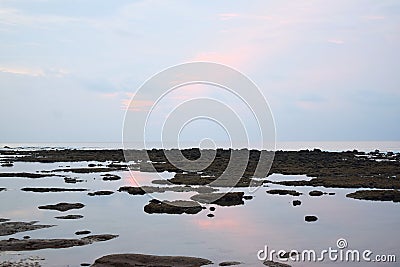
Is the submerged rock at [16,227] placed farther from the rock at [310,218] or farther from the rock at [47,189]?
the rock at [310,218]

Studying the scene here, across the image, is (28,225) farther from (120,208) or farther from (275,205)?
(275,205)

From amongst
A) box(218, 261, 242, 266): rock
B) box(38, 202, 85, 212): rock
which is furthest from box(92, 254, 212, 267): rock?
box(38, 202, 85, 212): rock

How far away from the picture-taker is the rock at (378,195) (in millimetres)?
46500

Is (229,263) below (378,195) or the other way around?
below

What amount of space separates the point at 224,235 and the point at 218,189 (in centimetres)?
2291

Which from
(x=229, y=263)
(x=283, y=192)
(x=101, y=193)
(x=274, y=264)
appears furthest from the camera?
(x=283, y=192)

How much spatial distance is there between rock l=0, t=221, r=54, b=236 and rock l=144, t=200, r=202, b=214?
10317 mm

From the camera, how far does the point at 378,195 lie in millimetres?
47781

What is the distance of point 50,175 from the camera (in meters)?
73.0

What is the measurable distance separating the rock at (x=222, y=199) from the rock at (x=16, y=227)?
17028 mm

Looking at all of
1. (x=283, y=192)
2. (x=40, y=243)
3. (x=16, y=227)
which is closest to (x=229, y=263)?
(x=40, y=243)

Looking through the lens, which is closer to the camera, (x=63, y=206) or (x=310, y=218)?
(x=310, y=218)

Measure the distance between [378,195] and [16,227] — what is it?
3528 centimetres

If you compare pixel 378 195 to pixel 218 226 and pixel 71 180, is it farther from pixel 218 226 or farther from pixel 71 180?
pixel 71 180
